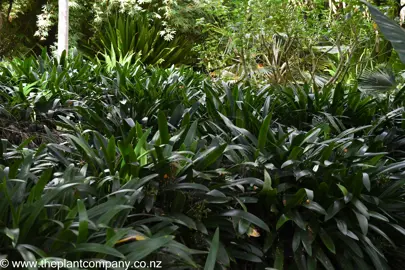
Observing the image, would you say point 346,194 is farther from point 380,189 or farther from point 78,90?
point 78,90

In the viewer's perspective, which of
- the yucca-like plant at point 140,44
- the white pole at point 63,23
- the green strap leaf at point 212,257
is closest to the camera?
the green strap leaf at point 212,257

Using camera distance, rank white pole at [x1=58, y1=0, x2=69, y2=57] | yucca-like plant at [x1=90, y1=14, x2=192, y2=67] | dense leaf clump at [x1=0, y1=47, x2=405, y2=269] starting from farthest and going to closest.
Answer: yucca-like plant at [x1=90, y1=14, x2=192, y2=67] → white pole at [x1=58, y1=0, x2=69, y2=57] → dense leaf clump at [x1=0, y1=47, x2=405, y2=269]

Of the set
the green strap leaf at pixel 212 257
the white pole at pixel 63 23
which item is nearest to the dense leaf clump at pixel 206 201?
the green strap leaf at pixel 212 257

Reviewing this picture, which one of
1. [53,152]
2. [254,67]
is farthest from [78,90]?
[254,67]

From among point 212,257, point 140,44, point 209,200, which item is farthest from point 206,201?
point 140,44

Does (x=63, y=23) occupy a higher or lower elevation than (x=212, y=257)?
higher

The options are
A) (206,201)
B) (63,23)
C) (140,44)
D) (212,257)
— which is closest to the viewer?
(212,257)

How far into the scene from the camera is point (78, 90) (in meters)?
4.01

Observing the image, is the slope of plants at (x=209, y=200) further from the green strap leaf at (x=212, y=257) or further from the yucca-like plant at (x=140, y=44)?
the yucca-like plant at (x=140, y=44)

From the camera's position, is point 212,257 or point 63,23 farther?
point 63,23

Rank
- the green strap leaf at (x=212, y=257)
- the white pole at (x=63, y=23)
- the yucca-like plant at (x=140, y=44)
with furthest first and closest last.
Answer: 1. the yucca-like plant at (x=140, y=44)
2. the white pole at (x=63, y=23)
3. the green strap leaf at (x=212, y=257)

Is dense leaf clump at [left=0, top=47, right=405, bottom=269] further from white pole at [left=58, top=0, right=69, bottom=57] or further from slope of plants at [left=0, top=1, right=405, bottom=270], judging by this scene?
white pole at [left=58, top=0, right=69, bottom=57]

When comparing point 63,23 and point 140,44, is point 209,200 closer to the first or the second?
point 63,23

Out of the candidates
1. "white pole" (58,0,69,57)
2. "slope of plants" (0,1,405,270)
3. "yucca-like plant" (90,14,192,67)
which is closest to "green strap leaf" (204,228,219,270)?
"slope of plants" (0,1,405,270)
